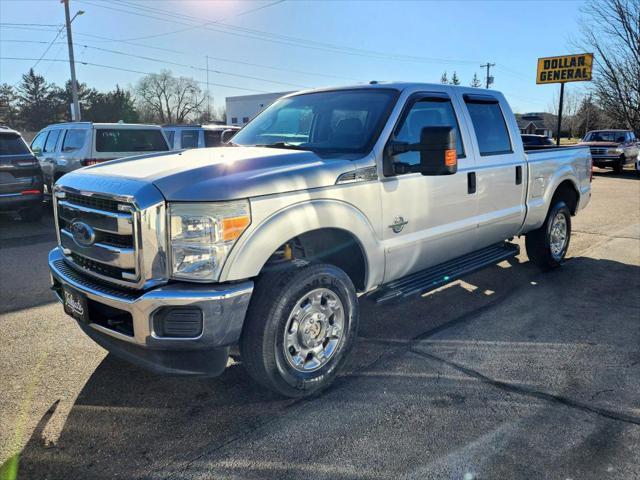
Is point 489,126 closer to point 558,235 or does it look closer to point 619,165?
point 558,235

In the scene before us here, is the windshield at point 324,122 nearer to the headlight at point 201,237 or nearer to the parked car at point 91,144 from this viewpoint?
the headlight at point 201,237

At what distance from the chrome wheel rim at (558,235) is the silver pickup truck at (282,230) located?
1.79 meters

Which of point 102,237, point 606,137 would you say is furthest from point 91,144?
point 606,137

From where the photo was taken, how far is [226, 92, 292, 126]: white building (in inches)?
1950

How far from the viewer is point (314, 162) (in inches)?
131

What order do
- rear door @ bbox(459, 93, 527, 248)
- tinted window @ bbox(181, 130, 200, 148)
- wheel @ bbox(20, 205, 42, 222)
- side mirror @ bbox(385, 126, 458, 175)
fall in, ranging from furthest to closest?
tinted window @ bbox(181, 130, 200, 148) → wheel @ bbox(20, 205, 42, 222) → rear door @ bbox(459, 93, 527, 248) → side mirror @ bbox(385, 126, 458, 175)

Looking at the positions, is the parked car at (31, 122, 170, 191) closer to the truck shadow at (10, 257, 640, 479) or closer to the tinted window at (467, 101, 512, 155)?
the truck shadow at (10, 257, 640, 479)

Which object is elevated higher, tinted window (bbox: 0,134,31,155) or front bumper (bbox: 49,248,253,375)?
tinted window (bbox: 0,134,31,155)

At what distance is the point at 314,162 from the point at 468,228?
1909 millimetres

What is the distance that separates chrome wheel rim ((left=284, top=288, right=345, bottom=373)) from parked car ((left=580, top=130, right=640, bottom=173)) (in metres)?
21.4

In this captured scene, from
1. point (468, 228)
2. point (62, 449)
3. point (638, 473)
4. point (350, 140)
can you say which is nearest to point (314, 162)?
point (350, 140)

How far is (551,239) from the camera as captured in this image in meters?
6.16

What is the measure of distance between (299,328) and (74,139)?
8.93 metres

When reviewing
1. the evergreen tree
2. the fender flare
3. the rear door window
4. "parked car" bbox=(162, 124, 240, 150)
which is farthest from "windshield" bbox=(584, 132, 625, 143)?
the evergreen tree
